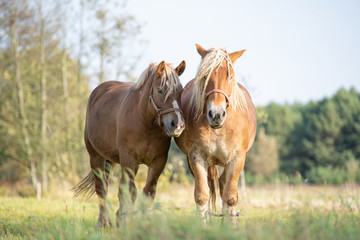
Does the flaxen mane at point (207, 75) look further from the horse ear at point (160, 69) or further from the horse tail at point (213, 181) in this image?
the horse tail at point (213, 181)

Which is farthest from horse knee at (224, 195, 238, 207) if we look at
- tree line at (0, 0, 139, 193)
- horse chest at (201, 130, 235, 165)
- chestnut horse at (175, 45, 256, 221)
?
tree line at (0, 0, 139, 193)

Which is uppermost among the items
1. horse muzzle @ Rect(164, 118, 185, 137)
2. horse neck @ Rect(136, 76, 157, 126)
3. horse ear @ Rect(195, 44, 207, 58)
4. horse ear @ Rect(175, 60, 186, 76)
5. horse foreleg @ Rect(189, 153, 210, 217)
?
horse ear @ Rect(195, 44, 207, 58)

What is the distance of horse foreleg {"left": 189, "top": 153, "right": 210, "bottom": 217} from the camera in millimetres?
4742

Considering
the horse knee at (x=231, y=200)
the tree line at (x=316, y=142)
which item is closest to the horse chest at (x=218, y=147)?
the horse knee at (x=231, y=200)

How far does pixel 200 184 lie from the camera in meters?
4.79

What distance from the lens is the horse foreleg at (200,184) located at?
4.74 m

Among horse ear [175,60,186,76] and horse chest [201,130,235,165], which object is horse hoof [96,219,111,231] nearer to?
horse chest [201,130,235,165]

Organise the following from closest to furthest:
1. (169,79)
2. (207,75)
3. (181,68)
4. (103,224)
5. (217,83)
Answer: (217,83) < (207,75) < (169,79) < (181,68) < (103,224)

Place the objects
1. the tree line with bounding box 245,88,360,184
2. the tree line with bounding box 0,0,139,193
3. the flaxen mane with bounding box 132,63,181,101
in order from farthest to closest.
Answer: the tree line with bounding box 245,88,360,184, the tree line with bounding box 0,0,139,193, the flaxen mane with bounding box 132,63,181,101

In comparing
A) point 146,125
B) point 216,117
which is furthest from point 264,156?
point 216,117

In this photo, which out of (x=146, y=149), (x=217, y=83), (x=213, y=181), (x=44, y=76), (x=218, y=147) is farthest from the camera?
(x=44, y=76)

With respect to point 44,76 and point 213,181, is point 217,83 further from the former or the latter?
point 44,76

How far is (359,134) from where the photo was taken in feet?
113

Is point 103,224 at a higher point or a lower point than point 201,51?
lower
